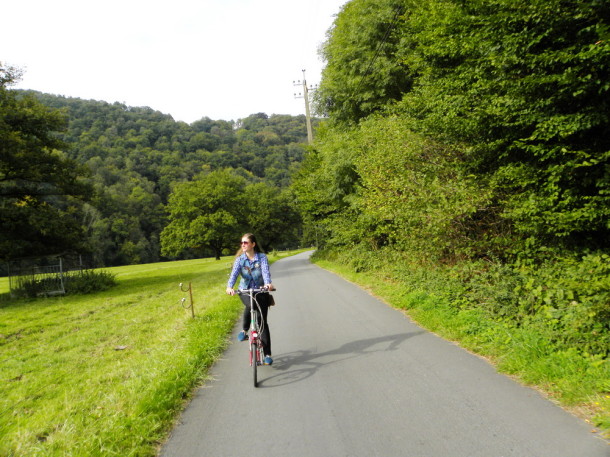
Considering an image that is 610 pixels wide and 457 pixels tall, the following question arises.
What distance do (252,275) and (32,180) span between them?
20.8 meters

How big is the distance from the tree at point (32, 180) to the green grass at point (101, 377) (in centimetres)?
814

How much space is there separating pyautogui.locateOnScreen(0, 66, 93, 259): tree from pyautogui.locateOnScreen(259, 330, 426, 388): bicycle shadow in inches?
716

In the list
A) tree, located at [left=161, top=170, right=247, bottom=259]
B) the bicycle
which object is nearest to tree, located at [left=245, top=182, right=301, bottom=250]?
tree, located at [left=161, top=170, right=247, bottom=259]

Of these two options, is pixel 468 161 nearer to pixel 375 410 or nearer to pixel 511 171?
pixel 511 171

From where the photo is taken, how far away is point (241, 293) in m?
5.55

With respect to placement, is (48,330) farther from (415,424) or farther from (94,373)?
(415,424)

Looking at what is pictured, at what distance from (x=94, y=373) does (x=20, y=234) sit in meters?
17.5

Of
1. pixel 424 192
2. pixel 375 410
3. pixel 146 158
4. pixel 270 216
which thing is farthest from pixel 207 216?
pixel 146 158

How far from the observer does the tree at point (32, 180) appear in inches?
746

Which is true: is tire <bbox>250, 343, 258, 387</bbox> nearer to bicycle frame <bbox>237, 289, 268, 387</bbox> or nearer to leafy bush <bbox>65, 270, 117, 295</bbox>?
bicycle frame <bbox>237, 289, 268, 387</bbox>

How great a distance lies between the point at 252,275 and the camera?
5.66 m

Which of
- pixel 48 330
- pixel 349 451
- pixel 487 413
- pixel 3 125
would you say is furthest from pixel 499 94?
pixel 3 125

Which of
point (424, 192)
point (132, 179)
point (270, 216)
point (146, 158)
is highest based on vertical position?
point (146, 158)

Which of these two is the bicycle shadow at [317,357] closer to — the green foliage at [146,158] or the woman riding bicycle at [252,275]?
the woman riding bicycle at [252,275]
